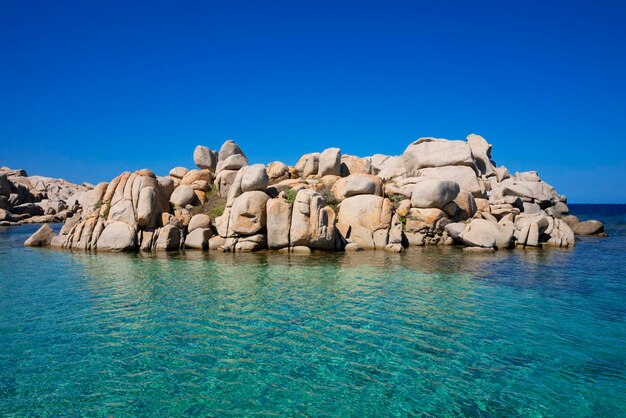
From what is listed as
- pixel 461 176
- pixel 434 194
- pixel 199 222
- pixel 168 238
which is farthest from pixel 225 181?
pixel 461 176

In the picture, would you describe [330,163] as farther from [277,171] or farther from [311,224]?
[311,224]

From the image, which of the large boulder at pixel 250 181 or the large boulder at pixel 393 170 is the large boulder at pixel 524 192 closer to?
the large boulder at pixel 393 170

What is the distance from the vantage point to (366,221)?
2648 cm

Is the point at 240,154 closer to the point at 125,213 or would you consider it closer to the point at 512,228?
the point at 125,213

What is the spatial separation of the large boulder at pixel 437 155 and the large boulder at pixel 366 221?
9780mm

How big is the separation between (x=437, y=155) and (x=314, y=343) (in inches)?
1122

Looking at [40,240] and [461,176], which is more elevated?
[461,176]

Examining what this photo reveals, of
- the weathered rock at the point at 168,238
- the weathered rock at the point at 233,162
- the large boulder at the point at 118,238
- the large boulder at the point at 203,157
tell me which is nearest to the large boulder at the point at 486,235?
the weathered rock at the point at 233,162

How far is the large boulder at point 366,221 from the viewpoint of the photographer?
2591 cm

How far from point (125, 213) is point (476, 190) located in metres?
25.9

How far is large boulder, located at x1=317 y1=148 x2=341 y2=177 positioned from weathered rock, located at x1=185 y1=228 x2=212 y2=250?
37.6 ft

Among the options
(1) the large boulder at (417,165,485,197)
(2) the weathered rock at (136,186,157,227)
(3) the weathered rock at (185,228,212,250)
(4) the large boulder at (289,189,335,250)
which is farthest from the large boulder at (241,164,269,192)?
(1) the large boulder at (417,165,485,197)

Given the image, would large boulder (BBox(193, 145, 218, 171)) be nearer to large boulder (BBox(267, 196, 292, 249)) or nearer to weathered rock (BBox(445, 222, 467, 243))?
large boulder (BBox(267, 196, 292, 249))

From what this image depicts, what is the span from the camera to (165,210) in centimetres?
2892
